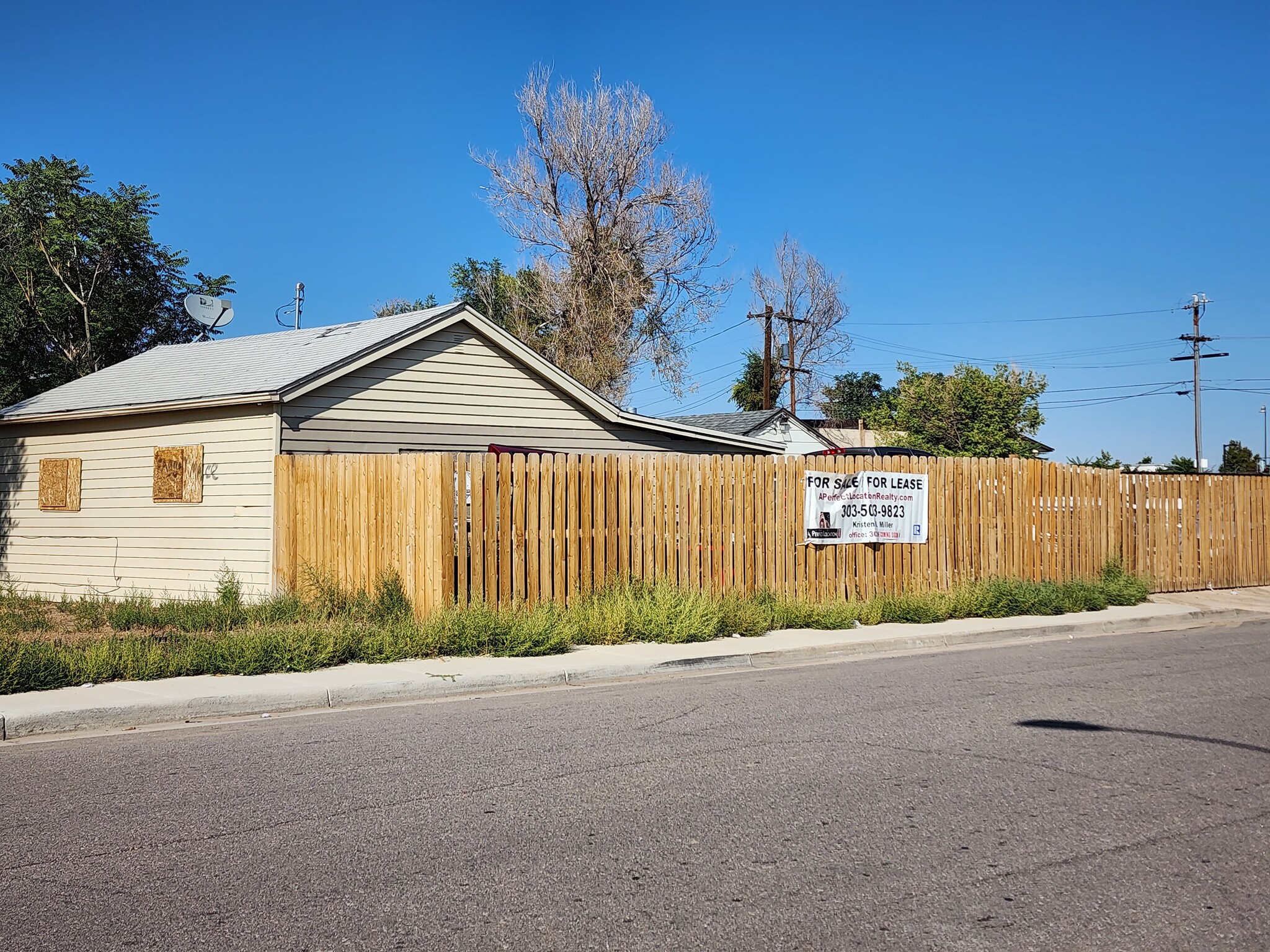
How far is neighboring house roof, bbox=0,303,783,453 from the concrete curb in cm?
656

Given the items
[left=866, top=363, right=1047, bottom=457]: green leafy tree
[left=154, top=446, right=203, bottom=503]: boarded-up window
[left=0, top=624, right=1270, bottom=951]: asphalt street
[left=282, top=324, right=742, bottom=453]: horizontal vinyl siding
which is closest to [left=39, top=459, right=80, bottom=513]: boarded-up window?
[left=154, top=446, right=203, bottom=503]: boarded-up window

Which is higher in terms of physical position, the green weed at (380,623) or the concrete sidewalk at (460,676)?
the green weed at (380,623)

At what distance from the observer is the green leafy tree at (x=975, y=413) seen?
154 feet

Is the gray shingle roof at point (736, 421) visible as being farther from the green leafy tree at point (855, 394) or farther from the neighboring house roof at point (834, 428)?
the green leafy tree at point (855, 394)

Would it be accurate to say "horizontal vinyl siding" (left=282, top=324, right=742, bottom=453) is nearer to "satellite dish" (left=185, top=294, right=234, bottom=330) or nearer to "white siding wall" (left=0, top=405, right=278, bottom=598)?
"white siding wall" (left=0, top=405, right=278, bottom=598)

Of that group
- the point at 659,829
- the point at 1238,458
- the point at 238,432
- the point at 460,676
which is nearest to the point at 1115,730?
the point at 659,829

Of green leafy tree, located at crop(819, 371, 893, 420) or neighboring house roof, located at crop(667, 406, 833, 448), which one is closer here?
neighboring house roof, located at crop(667, 406, 833, 448)

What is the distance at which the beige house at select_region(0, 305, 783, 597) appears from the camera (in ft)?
52.5

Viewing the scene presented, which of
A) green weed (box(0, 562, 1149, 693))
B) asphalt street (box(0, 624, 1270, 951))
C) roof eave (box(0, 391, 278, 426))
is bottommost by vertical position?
→ asphalt street (box(0, 624, 1270, 951))

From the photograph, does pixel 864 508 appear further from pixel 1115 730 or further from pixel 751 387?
pixel 751 387

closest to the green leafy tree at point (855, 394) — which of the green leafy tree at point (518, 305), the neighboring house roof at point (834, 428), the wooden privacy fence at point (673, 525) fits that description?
the neighboring house roof at point (834, 428)

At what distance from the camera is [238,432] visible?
16062mm

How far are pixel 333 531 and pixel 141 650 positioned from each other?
4.16 metres

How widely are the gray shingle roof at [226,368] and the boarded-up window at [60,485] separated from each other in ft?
2.95
